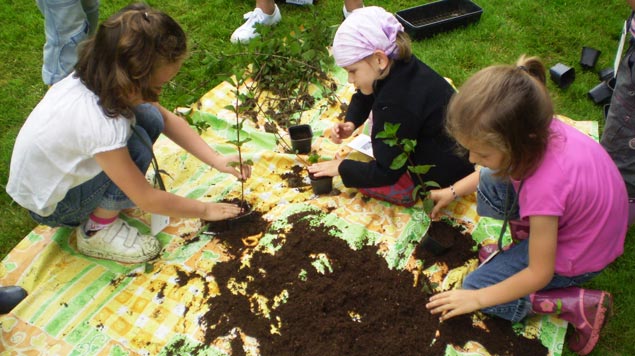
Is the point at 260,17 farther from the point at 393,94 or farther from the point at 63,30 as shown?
the point at 393,94

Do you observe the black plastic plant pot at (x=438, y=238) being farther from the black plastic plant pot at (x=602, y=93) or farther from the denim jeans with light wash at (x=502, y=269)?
the black plastic plant pot at (x=602, y=93)

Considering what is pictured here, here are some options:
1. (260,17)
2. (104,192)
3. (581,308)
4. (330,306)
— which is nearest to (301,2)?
(260,17)

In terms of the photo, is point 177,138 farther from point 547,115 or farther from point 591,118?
point 591,118

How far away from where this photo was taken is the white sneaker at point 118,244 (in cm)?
252

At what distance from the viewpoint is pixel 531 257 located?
1.88 meters

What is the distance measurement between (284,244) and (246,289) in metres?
0.31

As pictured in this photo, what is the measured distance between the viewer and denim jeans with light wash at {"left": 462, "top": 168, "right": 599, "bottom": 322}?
2125 mm

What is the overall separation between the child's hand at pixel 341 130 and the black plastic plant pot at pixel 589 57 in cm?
211

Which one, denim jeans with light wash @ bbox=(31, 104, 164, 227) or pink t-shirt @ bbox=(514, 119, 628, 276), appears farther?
denim jeans with light wash @ bbox=(31, 104, 164, 227)

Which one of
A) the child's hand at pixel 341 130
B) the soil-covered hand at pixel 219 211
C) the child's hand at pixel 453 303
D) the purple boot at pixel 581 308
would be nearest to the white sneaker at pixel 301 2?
the child's hand at pixel 341 130

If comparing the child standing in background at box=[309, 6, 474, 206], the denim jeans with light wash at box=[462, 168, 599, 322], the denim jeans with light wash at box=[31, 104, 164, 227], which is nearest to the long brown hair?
the denim jeans with light wash at box=[31, 104, 164, 227]

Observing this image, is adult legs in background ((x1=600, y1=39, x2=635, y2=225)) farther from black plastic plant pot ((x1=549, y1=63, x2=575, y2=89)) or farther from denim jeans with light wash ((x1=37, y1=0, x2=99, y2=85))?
denim jeans with light wash ((x1=37, y1=0, x2=99, y2=85))

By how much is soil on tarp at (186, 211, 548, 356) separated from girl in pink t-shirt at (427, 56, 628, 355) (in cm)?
12

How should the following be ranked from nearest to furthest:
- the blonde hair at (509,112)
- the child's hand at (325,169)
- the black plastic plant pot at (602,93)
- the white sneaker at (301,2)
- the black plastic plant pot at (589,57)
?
the blonde hair at (509,112) → the child's hand at (325,169) → the black plastic plant pot at (602,93) → the black plastic plant pot at (589,57) → the white sneaker at (301,2)
